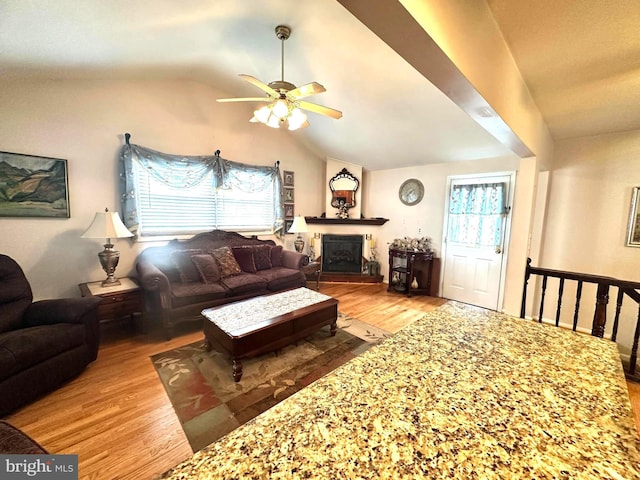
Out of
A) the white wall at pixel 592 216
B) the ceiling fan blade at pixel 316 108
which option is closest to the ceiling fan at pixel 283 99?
the ceiling fan blade at pixel 316 108

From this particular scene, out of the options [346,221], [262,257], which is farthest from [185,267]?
[346,221]

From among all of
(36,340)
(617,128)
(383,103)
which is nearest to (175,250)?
(36,340)

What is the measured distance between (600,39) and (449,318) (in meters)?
1.94

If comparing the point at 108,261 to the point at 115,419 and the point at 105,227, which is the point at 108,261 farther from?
the point at 115,419

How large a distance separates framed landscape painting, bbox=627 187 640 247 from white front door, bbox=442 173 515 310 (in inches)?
45.6

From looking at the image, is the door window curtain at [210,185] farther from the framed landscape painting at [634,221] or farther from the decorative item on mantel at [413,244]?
the framed landscape painting at [634,221]

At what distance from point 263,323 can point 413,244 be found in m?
3.36

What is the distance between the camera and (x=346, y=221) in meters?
5.24

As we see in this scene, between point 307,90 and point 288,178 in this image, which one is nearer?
point 307,90

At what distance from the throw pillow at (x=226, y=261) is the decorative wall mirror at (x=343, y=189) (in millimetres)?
2450

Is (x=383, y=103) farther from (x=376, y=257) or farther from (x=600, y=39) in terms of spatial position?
(x=376, y=257)

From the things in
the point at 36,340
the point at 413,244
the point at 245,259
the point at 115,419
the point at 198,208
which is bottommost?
the point at 115,419

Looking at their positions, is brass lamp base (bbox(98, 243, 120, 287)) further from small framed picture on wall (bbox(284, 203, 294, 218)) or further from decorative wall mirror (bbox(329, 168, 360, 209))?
decorative wall mirror (bbox(329, 168, 360, 209))

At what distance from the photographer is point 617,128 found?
115 inches
